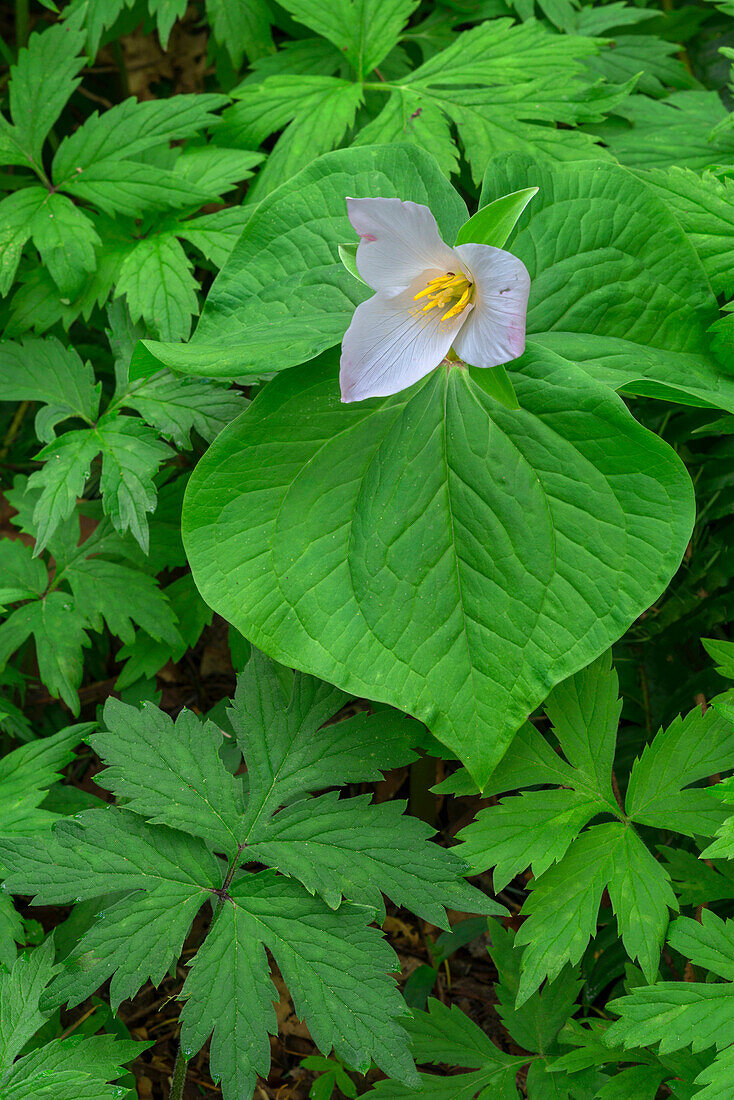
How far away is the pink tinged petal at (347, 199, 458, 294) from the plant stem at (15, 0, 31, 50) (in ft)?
5.27

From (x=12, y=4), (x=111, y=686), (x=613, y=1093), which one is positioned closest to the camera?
(x=613, y=1093)

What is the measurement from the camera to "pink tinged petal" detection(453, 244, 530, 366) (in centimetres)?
89

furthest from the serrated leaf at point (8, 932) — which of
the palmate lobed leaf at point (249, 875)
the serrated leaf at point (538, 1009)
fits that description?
the serrated leaf at point (538, 1009)

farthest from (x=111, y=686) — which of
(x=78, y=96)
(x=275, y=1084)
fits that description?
(x=78, y=96)

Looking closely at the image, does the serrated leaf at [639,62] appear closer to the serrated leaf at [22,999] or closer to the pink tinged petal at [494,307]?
the pink tinged petal at [494,307]

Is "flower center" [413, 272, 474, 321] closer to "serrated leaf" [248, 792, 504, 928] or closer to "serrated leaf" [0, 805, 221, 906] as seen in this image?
"serrated leaf" [248, 792, 504, 928]

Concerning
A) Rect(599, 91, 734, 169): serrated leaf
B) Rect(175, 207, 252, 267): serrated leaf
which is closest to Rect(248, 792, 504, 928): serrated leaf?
Rect(175, 207, 252, 267): serrated leaf

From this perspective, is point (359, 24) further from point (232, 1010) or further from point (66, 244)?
point (232, 1010)

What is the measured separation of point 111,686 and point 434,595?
103 cm

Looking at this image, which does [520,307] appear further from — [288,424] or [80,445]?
[80,445]

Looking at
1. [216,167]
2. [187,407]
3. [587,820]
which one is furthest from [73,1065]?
[216,167]

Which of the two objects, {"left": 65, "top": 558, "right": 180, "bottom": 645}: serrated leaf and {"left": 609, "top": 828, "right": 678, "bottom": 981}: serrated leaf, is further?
{"left": 65, "top": 558, "right": 180, "bottom": 645}: serrated leaf

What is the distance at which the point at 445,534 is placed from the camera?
3.53ft

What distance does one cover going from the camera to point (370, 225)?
93 cm
